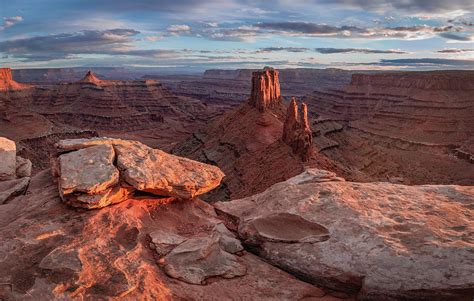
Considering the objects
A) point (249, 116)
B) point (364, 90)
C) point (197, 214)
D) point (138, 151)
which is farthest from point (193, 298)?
point (364, 90)

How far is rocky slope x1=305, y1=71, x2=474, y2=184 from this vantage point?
54719 millimetres

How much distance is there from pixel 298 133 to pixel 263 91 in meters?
20.3

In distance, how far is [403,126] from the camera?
3543 inches

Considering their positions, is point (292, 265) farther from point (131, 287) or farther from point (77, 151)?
point (77, 151)

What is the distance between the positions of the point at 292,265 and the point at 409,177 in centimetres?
4738

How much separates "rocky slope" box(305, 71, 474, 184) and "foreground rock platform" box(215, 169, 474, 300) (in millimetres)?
25802

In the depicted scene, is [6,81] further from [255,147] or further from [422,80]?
[422,80]

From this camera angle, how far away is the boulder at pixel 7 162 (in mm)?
13648

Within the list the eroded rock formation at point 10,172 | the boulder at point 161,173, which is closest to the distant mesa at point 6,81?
the eroded rock formation at point 10,172

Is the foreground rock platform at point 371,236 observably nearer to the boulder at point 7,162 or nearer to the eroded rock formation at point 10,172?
the eroded rock formation at point 10,172

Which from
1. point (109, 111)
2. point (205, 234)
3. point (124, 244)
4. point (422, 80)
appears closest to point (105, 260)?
point (124, 244)

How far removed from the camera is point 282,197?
11.2 meters

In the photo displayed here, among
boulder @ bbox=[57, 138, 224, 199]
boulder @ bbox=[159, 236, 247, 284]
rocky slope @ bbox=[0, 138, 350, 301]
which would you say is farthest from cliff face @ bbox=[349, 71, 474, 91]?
boulder @ bbox=[159, 236, 247, 284]

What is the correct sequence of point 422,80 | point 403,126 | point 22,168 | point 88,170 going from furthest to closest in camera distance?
point 422,80 → point 403,126 → point 22,168 → point 88,170
